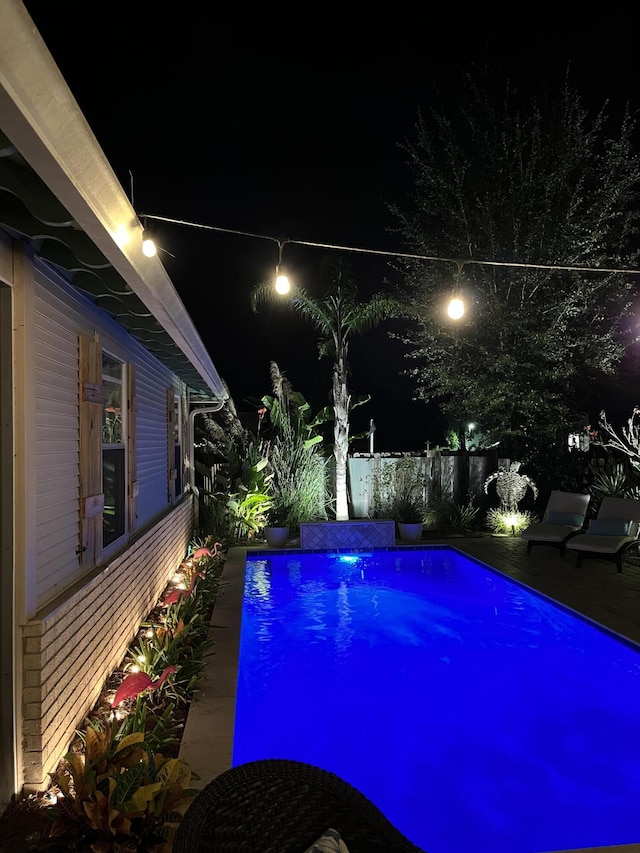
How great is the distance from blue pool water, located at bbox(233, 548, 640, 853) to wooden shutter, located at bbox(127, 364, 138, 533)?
169cm

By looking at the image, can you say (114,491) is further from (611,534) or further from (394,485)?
(394,485)

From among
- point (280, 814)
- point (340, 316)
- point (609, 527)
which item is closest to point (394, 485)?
point (340, 316)

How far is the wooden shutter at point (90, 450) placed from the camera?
3.67 m

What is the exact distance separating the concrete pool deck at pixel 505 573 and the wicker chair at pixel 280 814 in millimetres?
1259

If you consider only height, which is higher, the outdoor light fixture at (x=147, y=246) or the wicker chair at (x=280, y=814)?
the outdoor light fixture at (x=147, y=246)

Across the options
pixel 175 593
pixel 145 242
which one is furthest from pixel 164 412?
pixel 145 242

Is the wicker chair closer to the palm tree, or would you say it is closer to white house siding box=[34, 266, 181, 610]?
white house siding box=[34, 266, 181, 610]

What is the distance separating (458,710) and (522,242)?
30.3 ft

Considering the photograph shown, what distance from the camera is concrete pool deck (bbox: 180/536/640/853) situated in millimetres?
3223

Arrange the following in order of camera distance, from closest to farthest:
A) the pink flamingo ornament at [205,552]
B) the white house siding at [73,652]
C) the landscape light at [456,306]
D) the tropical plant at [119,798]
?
1. the tropical plant at [119,798]
2. the white house siding at [73,652]
3. the landscape light at [456,306]
4. the pink flamingo ornament at [205,552]

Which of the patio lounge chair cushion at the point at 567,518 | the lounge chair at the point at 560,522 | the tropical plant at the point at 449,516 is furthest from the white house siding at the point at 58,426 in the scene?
the tropical plant at the point at 449,516

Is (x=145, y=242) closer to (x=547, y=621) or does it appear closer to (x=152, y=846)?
(x=152, y=846)

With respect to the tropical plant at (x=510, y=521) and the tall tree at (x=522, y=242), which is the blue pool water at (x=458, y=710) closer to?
the tropical plant at (x=510, y=521)

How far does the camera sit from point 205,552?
23.5 feet
